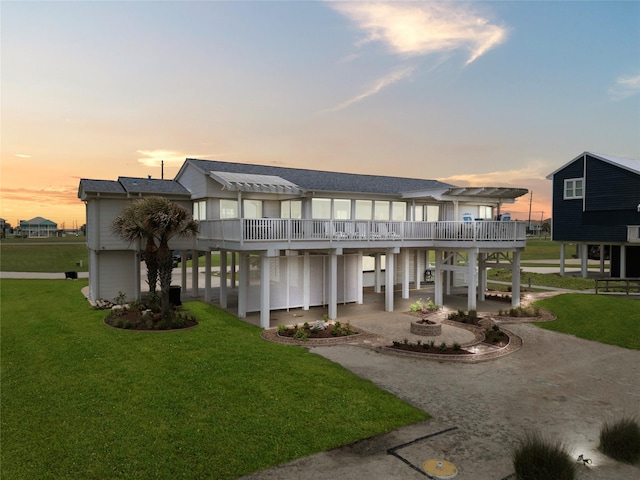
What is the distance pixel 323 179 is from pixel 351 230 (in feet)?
18.0

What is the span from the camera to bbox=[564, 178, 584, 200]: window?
33.2m

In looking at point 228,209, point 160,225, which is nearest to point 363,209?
point 228,209

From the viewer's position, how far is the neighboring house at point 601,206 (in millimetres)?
29906

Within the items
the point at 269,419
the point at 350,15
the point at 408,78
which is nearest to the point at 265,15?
the point at 350,15

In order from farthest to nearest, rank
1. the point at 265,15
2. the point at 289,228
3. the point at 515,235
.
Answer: the point at 515,235
the point at 265,15
the point at 289,228

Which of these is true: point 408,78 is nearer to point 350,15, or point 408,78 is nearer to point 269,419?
point 350,15

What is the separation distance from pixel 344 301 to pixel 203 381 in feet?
41.9

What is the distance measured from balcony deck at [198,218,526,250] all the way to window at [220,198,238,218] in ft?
3.65

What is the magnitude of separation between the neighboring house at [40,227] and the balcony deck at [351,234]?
118 metres

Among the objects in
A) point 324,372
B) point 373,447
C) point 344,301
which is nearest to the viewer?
point 373,447

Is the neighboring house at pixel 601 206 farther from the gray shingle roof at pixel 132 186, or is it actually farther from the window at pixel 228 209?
the gray shingle roof at pixel 132 186

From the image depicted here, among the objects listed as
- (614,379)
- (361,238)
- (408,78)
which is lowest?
(614,379)

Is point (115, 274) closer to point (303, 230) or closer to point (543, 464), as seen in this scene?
point (303, 230)

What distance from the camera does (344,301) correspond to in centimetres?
2278
